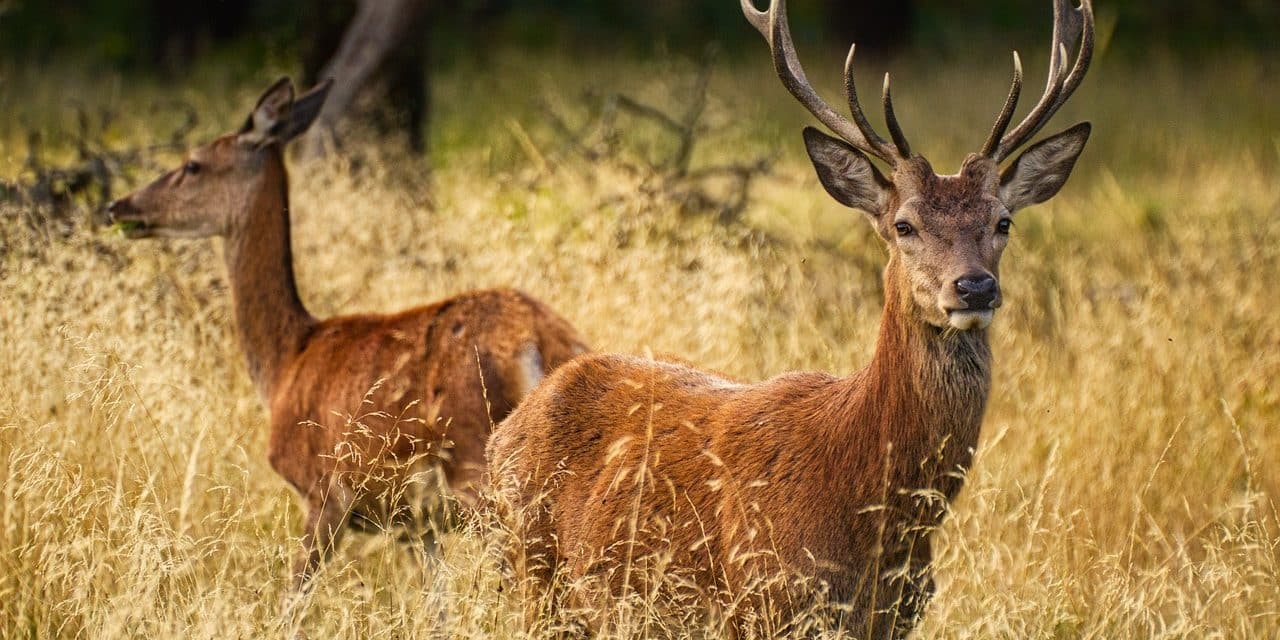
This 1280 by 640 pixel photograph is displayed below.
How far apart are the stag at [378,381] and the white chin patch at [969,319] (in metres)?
1.58

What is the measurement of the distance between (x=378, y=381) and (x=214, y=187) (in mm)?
2015

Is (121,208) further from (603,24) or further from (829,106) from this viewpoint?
(603,24)

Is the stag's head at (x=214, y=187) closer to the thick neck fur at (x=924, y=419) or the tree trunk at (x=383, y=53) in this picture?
the thick neck fur at (x=924, y=419)

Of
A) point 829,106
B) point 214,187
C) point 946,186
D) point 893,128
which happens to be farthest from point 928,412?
point 214,187

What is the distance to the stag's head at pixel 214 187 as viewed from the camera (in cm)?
680

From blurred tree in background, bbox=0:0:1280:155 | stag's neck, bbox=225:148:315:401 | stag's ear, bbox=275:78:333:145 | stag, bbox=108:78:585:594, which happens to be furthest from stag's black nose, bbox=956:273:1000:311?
blurred tree in background, bbox=0:0:1280:155

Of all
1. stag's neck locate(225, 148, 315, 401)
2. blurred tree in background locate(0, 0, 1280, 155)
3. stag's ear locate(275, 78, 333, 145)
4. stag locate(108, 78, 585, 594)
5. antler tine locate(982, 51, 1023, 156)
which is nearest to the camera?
antler tine locate(982, 51, 1023, 156)

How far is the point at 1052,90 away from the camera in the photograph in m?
4.59

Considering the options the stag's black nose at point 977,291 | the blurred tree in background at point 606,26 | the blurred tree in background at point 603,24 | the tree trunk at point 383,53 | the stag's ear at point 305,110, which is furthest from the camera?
the blurred tree in background at point 603,24

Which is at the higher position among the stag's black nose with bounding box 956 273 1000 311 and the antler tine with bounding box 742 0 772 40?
the antler tine with bounding box 742 0 772 40

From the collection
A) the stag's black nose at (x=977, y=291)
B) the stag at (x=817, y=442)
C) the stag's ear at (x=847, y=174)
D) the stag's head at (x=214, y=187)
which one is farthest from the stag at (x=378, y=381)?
the stag's black nose at (x=977, y=291)

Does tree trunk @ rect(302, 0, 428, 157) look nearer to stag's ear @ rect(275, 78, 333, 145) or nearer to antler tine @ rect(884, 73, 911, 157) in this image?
stag's ear @ rect(275, 78, 333, 145)

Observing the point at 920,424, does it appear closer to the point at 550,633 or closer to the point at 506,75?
the point at 550,633

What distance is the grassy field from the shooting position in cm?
463
